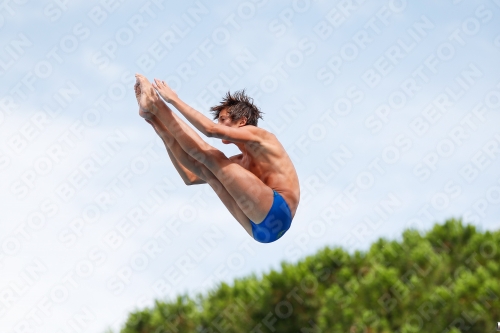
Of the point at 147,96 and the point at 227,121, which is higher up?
the point at 147,96

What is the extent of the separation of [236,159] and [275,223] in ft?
2.43

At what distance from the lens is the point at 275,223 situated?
5934mm

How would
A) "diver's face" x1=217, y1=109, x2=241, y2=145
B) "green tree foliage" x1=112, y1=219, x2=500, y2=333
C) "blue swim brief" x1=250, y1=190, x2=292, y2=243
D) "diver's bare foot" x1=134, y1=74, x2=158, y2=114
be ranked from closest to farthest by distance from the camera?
"diver's bare foot" x1=134, y1=74, x2=158, y2=114
"blue swim brief" x1=250, y1=190, x2=292, y2=243
"diver's face" x1=217, y1=109, x2=241, y2=145
"green tree foliage" x1=112, y1=219, x2=500, y2=333

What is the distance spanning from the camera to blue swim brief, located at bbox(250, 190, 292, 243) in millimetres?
5867

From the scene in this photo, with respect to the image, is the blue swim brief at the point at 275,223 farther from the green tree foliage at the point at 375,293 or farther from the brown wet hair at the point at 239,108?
the green tree foliage at the point at 375,293

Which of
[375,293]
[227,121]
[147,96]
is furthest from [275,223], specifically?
[375,293]

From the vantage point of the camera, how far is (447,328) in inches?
320

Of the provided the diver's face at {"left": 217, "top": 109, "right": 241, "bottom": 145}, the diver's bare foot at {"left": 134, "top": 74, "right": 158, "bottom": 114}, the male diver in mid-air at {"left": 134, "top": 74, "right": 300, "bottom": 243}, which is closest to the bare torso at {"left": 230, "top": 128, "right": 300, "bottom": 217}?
the male diver in mid-air at {"left": 134, "top": 74, "right": 300, "bottom": 243}

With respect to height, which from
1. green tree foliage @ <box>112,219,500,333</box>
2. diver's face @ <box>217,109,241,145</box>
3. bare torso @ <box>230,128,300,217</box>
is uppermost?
diver's face @ <box>217,109,241,145</box>

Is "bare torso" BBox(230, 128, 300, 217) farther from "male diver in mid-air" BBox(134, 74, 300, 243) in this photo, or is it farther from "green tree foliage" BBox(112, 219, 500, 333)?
"green tree foliage" BBox(112, 219, 500, 333)

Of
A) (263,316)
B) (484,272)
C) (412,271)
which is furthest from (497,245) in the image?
(263,316)

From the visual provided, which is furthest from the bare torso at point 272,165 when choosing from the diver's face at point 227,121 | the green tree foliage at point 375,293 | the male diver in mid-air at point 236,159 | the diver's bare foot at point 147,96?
the green tree foliage at point 375,293

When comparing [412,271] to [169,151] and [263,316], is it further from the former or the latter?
[169,151]

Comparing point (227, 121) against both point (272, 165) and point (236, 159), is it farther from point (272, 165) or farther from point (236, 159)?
point (272, 165)
